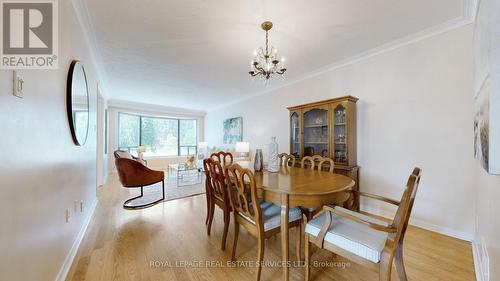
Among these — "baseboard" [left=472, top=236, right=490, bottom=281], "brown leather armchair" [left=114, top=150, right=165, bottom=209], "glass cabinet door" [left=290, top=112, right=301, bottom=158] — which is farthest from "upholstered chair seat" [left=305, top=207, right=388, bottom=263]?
"brown leather armchair" [left=114, top=150, right=165, bottom=209]

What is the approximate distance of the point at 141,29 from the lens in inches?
85.1

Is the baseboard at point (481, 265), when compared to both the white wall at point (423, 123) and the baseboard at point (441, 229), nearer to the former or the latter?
the baseboard at point (441, 229)

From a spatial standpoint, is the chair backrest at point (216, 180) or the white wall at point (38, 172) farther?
the chair backrest at point (216, 180)

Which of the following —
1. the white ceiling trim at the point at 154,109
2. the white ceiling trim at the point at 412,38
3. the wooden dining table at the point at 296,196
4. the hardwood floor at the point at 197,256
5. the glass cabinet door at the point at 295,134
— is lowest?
the hardwood floor at the point at 197,256

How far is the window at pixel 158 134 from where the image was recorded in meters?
6.31

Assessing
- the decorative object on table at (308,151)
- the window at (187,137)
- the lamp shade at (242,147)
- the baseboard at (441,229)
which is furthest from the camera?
the window at (187,137)

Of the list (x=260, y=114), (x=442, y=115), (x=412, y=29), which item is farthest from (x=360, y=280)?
(x=260, y=114)

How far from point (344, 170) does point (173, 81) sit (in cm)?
368

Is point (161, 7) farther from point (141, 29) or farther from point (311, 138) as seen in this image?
point (311, 138)

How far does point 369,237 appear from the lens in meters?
1.21

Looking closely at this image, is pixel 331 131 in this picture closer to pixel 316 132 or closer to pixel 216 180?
pixel 316 132

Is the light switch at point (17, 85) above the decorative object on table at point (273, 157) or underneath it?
above

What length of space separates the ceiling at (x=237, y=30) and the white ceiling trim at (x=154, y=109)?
2.75 meters

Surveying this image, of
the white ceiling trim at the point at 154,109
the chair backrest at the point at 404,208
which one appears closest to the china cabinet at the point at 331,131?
the chair backrest at the point at 404,208
